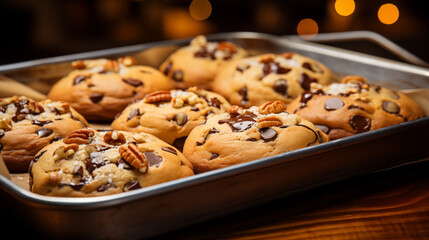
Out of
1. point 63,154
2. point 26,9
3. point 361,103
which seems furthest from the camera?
point 26,9

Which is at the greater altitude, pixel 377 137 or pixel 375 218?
pixel 377 137

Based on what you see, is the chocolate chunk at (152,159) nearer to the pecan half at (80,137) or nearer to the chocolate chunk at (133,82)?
the pecan half at (80,137)

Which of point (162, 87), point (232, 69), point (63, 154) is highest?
point (232, 69)

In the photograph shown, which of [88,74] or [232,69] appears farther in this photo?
[232,69]

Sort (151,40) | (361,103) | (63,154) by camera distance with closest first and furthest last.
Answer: (63,154) < (361,103) < (151,40)

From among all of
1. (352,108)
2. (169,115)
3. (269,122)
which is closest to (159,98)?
(169,115)

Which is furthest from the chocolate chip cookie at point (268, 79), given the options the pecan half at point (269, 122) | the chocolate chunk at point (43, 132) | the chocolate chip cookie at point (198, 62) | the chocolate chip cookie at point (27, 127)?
the chocolate chunk at point (43, 132)

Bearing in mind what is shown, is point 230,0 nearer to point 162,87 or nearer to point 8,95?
point 162,87

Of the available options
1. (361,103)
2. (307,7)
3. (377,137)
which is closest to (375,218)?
(377,137)
